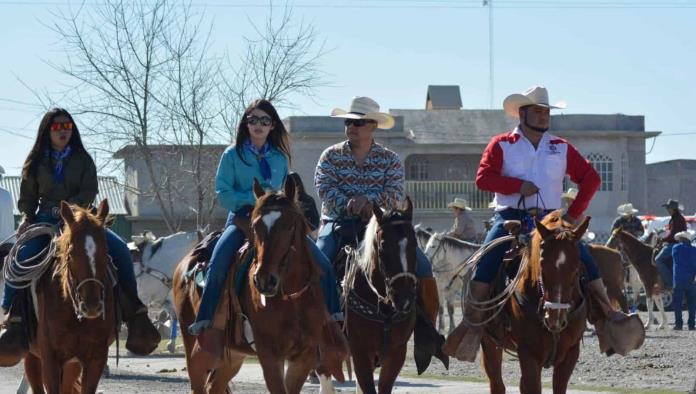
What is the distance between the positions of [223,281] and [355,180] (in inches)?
82.4

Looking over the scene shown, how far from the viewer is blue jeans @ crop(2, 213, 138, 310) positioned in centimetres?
1275

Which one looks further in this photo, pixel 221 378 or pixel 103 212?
pixel 221 378

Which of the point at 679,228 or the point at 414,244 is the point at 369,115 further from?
the point at 679,228

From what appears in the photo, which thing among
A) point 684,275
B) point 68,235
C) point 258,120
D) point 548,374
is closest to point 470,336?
point 258,120

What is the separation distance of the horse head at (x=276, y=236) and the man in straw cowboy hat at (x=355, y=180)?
6.79ft

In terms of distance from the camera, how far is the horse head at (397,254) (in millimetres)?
11930

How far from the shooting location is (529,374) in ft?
38.3

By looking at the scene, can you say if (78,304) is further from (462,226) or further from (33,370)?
(462,226)

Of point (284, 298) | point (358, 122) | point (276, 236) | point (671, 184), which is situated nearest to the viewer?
point (276, 236)

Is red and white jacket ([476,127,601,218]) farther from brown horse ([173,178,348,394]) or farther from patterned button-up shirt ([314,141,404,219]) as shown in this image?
brown horse ([173,178,348,394])

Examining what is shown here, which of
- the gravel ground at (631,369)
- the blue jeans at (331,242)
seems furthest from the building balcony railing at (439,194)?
the blue jeans at (331,242)

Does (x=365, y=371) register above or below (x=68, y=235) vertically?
below

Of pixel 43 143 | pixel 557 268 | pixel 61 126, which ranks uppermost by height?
pixel 61 126

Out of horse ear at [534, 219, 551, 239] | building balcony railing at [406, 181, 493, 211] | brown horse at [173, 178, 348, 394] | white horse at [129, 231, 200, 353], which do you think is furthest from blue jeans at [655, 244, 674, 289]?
building balcony railing at [406, 181, 493, 211]
